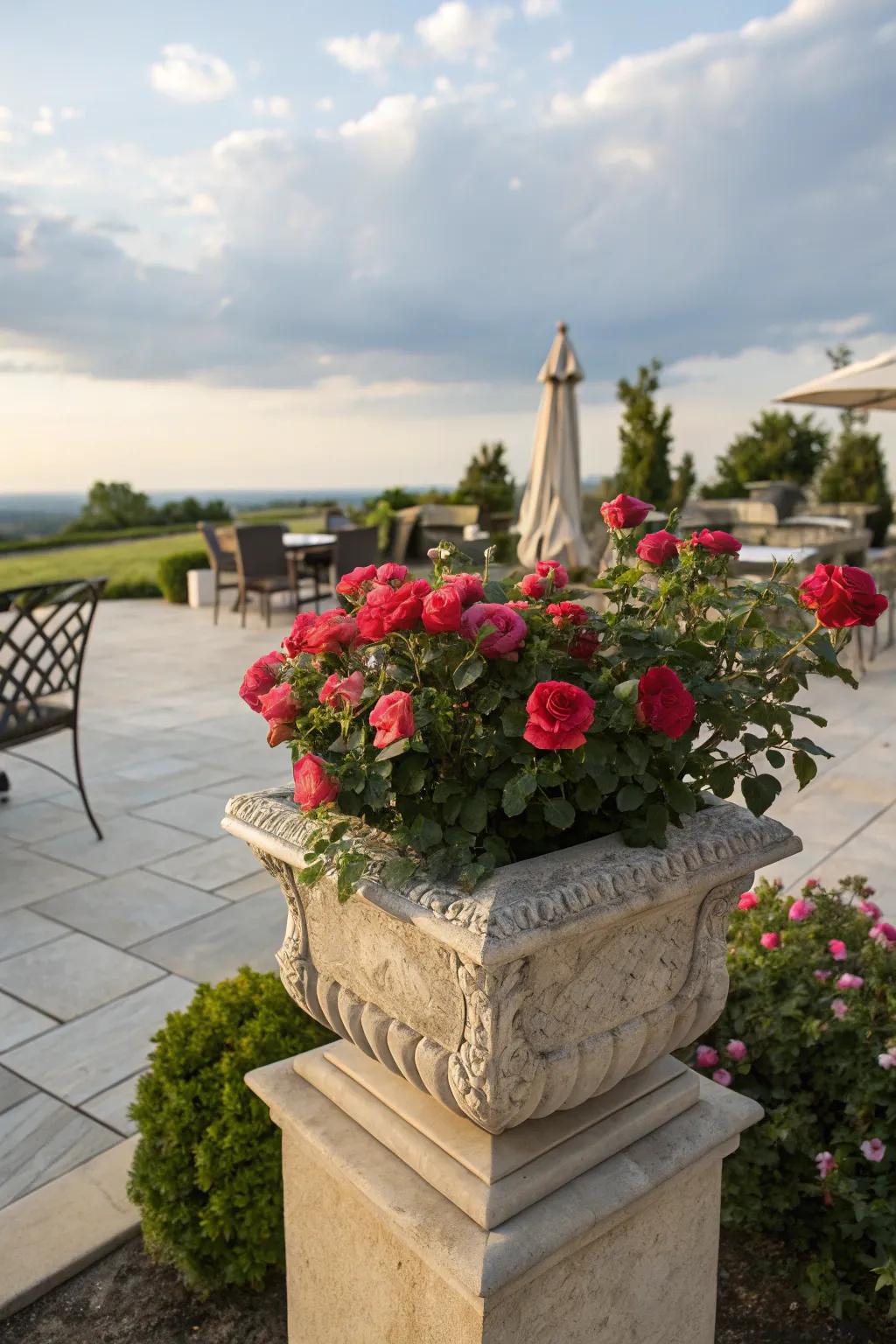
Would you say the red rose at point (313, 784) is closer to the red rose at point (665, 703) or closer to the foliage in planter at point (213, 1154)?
the red rose at point (665, 703)

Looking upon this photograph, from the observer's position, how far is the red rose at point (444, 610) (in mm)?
1005

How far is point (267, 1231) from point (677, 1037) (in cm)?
86

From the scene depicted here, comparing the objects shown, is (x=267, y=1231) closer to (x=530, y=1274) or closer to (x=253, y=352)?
(x=530, y=1274)

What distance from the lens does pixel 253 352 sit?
16859mm

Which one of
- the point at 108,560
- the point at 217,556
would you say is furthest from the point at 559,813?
the point at 108,560

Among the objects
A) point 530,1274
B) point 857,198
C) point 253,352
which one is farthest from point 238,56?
point 253,352

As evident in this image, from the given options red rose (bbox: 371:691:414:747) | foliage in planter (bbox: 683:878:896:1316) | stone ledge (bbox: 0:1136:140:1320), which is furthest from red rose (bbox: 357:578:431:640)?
stone ledge (bbox: 0:1136:140:1320)

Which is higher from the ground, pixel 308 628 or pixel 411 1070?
pixel 308 628

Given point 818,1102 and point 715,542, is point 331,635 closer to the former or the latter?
point 715,542

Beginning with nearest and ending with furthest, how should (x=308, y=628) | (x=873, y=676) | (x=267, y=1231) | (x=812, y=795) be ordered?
(x=308, y=628)
(x=267, y=1231)
(x=812, y=795)
(x=873, y=676)

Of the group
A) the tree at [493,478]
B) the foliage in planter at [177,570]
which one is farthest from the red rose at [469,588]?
the tree at [493,478]

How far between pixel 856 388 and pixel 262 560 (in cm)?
529

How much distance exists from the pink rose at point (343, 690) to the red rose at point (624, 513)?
42 cm

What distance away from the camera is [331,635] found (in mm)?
1110
